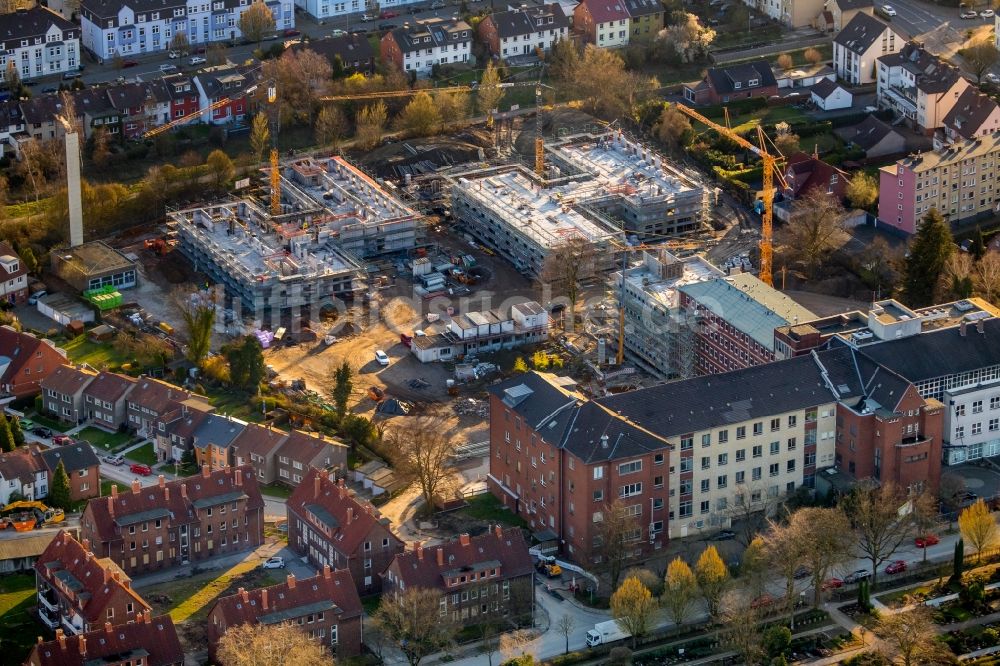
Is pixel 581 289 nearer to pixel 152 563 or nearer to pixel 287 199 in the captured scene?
pixel 287 199

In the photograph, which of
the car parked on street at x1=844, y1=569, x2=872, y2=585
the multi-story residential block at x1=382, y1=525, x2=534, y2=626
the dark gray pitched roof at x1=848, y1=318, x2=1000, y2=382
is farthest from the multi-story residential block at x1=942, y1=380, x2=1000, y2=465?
the multi-story residential block at x1=382, y1=525, x2=534, y2=626

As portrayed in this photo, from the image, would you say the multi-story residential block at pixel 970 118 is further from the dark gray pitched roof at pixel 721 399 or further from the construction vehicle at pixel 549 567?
the construction vehicle at pixel 549 567

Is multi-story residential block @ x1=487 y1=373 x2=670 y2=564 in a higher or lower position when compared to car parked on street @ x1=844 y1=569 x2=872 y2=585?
higher

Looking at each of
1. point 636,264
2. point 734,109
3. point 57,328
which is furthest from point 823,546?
point 734,109

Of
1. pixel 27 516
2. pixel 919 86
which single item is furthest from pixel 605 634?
pixel 919 86

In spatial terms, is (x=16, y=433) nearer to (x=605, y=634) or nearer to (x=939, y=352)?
(x=605, y=634)

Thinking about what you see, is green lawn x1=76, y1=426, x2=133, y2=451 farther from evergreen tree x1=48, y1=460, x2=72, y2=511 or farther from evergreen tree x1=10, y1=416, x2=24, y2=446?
evergreen tree x1=48, y1=460, x2=72, y2=511
